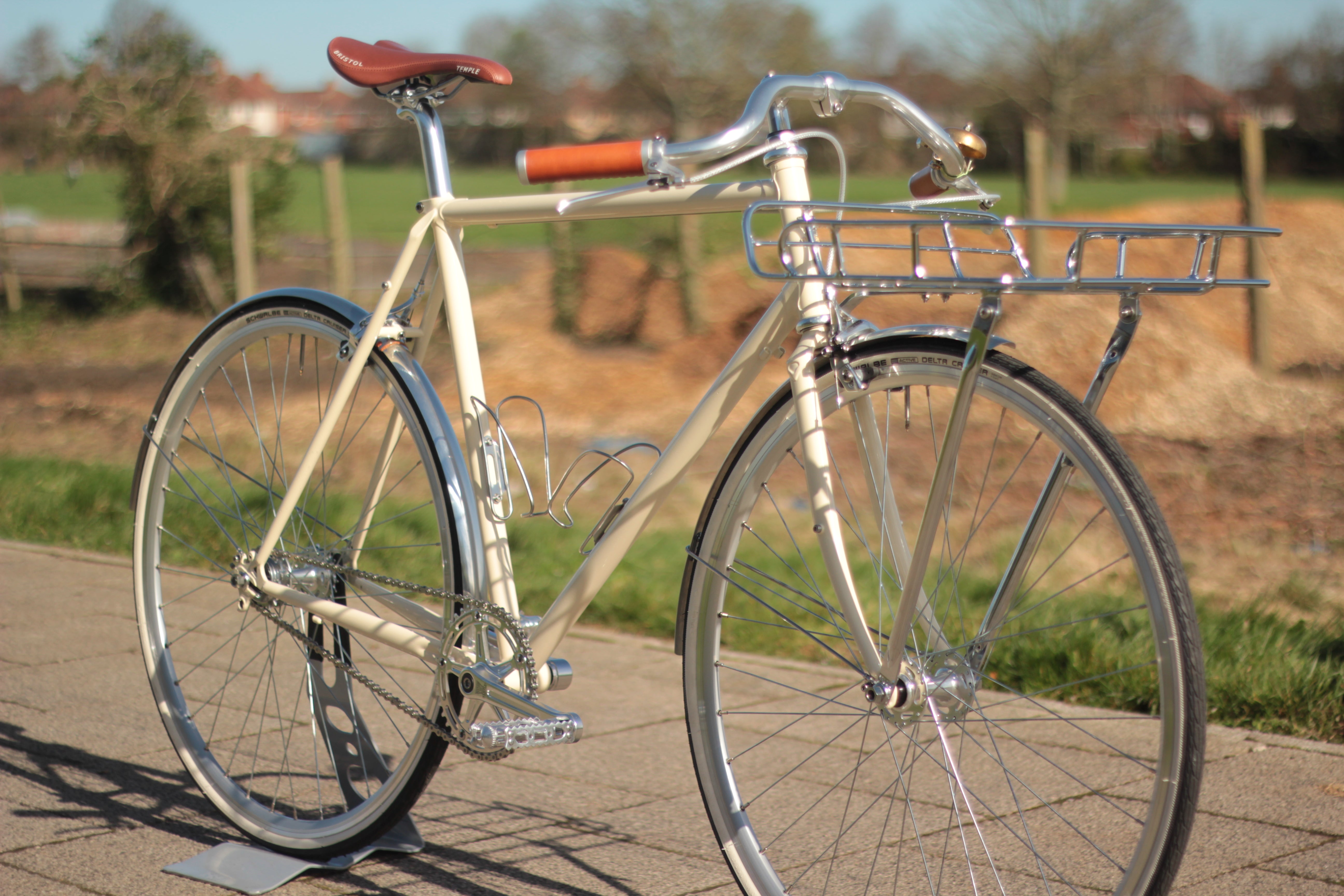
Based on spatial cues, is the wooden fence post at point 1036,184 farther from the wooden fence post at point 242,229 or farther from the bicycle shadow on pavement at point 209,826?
the bicycle shadow on pavement at point 209,826

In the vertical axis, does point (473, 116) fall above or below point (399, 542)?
above

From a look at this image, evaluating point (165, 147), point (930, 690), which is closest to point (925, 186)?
point (930, 690)

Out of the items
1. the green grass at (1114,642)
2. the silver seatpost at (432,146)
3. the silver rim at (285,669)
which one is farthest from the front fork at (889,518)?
the silver seatpost at (432,146)

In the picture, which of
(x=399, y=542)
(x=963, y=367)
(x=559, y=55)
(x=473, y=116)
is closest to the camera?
(x=963, y=367)

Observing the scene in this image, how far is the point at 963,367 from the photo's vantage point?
1.93 metres

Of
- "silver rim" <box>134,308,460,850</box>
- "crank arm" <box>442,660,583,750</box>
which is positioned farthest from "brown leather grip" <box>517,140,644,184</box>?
"crank arm" <box>442,660,583,750</box>

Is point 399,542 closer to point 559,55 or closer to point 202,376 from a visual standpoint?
point 202,376

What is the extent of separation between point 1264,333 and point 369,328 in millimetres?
7536

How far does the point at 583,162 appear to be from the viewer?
2.19 meters

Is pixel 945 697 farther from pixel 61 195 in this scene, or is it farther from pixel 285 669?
pixel 61 195

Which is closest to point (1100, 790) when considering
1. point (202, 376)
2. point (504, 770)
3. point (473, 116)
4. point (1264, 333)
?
point (504, 770)

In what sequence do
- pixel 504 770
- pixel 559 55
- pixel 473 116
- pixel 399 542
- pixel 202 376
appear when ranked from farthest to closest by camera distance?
pixel 473 116 → pixel 559 55 → pixel 399 542 → pixel 504 770 → pixel 202 376

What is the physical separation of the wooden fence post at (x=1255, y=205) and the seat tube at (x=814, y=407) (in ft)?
24.0

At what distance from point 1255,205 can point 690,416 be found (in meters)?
7.42
